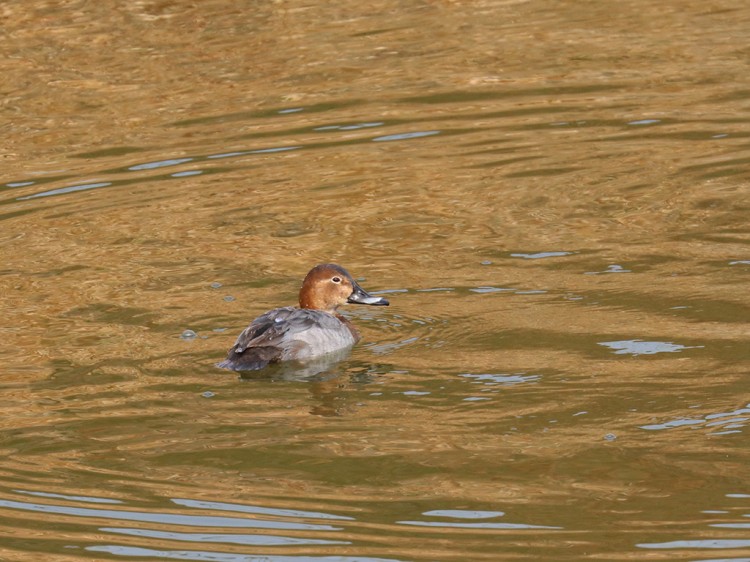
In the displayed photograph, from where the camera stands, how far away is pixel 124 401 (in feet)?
27.6

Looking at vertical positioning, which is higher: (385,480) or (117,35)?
(117,35)

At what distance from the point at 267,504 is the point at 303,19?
37.6 feet

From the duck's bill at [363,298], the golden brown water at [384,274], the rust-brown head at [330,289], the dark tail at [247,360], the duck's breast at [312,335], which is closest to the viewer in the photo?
the golden brown water at [384,274]

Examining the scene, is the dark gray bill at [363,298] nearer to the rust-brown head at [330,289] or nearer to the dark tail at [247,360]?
the rust-brown head at [330,289]

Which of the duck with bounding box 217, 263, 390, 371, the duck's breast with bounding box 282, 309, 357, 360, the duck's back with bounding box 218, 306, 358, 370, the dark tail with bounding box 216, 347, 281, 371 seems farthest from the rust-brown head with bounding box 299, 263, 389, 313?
the dark tail with bounding box 216, 347, 281, 371

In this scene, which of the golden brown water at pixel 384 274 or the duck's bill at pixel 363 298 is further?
the duck's bill at pixel 363 298

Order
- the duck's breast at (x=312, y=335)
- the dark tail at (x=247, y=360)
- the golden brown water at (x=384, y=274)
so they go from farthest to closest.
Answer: the duck's breast at (x=312, y=335)
the dark tail at (x=247, y=360)
the golden brown water at (x=384, y=274)

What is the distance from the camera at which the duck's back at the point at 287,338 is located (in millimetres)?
8992

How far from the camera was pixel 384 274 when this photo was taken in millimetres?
10750

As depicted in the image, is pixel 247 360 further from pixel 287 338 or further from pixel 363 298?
pixel 363 298

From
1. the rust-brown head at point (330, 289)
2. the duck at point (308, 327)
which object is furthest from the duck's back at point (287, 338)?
the rust-brown head at point (330, 289)

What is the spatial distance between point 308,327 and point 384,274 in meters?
1.49

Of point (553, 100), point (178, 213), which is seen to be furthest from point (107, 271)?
point (553, 100)

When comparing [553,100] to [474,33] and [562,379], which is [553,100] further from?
[562,379]
